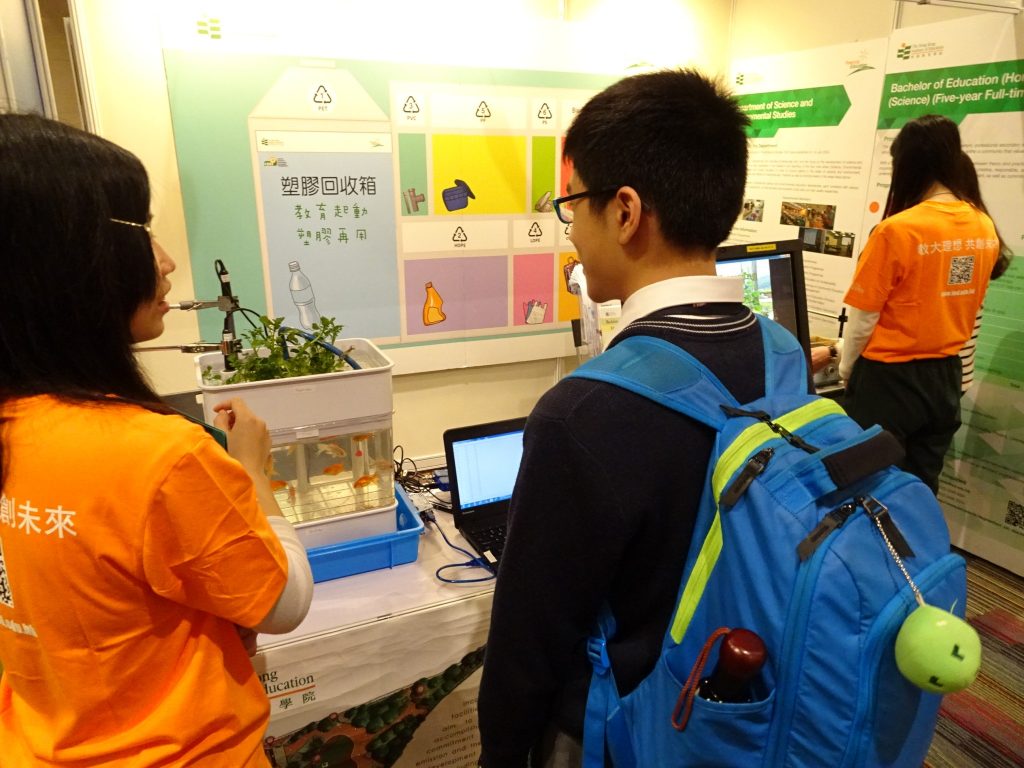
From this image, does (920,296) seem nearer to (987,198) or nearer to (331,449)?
(987,198)

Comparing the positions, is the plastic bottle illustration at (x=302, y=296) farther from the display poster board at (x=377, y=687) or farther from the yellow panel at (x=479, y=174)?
the display poster board at (x=377, y=687)

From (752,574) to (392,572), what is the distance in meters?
0.88

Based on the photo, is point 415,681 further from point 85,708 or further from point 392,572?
point 85,708

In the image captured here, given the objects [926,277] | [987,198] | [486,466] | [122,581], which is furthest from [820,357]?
[122,581]

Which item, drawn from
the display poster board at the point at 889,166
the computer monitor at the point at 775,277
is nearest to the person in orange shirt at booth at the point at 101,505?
the computer monitor at the point at 775,277

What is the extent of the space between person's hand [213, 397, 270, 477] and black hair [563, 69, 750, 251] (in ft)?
1.89

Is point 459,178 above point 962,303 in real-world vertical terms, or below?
above

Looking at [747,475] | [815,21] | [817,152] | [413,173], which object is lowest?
[747,475]

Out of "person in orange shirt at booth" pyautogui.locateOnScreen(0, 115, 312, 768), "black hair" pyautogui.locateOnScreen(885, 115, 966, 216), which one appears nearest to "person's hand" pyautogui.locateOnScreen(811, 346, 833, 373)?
"black hair" pyautogui.locateOnScreen(885, 115, 966, 216)

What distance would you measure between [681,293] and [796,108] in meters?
2.85

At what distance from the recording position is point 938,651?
0.55m

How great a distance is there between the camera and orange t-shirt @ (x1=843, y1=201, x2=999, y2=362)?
7.07 feet

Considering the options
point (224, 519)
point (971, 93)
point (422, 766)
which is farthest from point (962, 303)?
point (224, 519)

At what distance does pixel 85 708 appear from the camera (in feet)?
2.32
